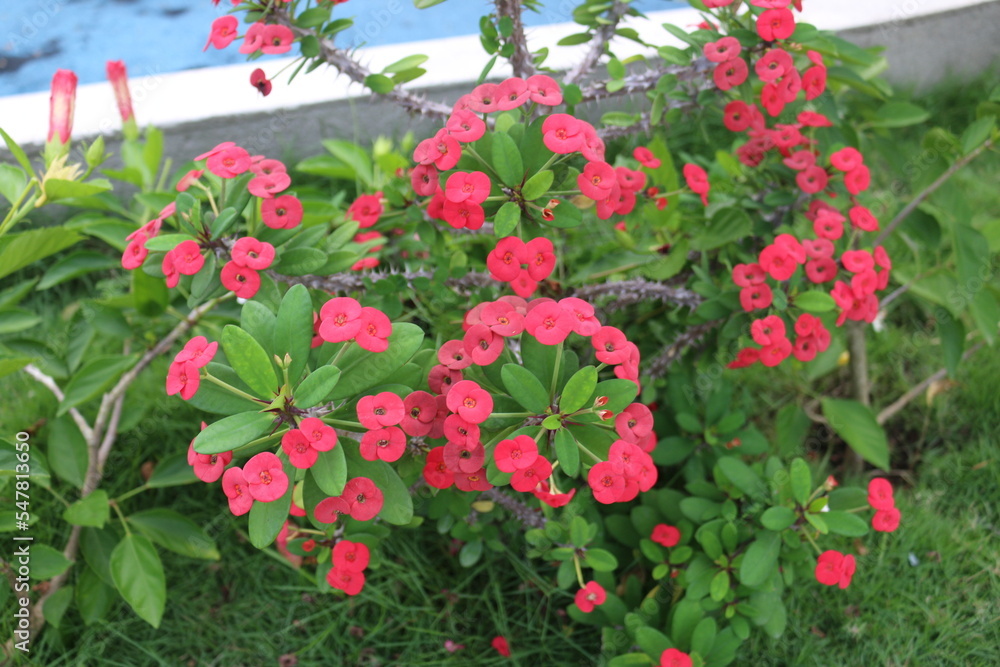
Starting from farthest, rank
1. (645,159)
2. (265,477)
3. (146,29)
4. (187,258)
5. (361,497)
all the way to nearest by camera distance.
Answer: (146,29) < (645,159) < (187,258) < (361,497) < (265,477)

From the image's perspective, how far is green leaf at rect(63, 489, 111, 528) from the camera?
175 centimetres

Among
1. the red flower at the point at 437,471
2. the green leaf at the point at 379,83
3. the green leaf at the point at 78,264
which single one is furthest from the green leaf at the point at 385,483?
the green leaf at the point at 78,264

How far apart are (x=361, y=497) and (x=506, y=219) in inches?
20.5

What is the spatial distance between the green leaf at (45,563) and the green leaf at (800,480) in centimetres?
166

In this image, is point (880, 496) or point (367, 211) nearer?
point (880, 496)

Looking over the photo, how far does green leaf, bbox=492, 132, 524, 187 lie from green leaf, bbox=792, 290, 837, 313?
2.35 ft

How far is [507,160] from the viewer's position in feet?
4.26

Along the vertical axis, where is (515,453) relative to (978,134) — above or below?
below

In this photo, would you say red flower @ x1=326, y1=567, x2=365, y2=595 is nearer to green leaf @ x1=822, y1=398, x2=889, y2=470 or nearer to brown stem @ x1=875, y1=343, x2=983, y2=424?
green leaf @ x1=822, y1=398, x2=889, y2=470

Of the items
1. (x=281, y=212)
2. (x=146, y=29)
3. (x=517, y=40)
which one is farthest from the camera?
(x=146, y=29)

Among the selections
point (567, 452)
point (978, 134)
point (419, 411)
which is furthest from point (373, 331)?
point (978, 134)

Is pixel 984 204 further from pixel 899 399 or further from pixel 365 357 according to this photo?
pixel 365 357

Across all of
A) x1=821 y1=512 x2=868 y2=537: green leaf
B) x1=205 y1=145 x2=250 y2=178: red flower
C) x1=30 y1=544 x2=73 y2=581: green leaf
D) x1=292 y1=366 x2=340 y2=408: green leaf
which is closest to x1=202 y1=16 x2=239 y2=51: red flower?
x1=205 y1=145 x2=250 y2=178: red flower

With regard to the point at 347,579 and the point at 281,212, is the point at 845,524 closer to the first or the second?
the point at 347,579
